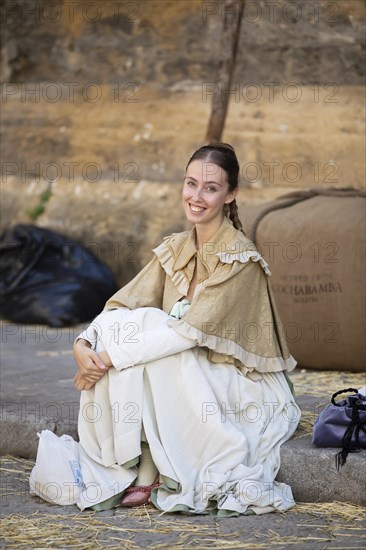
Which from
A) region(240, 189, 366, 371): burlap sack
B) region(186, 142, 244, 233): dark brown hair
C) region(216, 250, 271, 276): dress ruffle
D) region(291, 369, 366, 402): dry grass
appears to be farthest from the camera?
region(240, 189, 366, 371): burlap sack

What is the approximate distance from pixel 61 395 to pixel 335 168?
3136mm

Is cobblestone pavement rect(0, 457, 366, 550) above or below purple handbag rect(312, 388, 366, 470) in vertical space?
below

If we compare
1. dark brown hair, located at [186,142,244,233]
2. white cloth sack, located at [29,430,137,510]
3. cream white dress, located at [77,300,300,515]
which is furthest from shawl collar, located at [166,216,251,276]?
white cloth sack, located at [29,430,137,510]

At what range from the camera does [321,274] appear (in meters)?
5.74

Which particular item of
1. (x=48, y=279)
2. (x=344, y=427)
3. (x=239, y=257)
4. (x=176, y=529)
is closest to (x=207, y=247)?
(x=239, y=257)

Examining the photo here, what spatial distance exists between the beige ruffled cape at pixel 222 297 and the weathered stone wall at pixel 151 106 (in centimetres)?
323

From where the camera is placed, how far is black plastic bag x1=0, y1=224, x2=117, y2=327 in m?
7.53

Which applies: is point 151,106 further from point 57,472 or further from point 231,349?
point 57,472

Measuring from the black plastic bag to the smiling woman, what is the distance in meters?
3.29

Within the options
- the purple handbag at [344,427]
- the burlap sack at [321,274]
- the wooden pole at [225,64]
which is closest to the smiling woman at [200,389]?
the purple handbag at [344,427]

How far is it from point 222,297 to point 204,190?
47 centimetres

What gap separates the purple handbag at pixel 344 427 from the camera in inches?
153

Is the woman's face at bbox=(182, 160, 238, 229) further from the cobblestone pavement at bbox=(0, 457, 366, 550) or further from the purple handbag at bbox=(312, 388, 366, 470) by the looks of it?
the cobblestone pavement at bbox=(0, 457, 366, 550)

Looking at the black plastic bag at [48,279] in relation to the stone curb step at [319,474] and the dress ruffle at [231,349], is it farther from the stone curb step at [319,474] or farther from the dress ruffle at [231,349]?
the stone curb step at [319,474]
